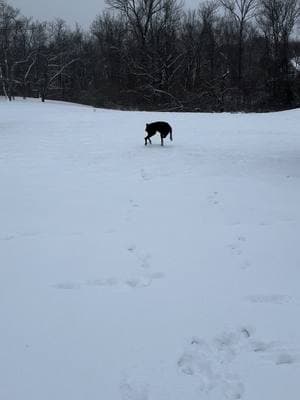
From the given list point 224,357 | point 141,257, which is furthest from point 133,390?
point 141,257

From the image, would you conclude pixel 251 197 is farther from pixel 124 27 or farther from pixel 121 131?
pixel 124 27

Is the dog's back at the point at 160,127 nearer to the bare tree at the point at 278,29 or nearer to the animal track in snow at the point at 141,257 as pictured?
the animal track in snow at the point at 141,257

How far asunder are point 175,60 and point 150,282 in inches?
1486

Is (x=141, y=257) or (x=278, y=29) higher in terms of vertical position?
(x=278, y=29)

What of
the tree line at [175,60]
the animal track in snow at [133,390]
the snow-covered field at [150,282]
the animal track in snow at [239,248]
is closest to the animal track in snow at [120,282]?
the snow-covered field at [150,282]

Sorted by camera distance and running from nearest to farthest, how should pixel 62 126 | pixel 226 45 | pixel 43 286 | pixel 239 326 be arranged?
pixel 239 326
pixel 43 286
pixel 62 126
pixel 226 45

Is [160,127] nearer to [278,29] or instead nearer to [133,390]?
[133,390]

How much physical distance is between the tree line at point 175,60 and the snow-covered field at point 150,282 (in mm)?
26858

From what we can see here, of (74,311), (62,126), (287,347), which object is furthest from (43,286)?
(62,126)

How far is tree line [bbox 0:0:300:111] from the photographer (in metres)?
36.8

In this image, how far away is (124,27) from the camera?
44438 millimetres

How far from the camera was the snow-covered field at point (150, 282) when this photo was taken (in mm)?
3398

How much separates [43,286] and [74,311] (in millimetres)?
674

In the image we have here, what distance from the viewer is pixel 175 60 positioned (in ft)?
130
